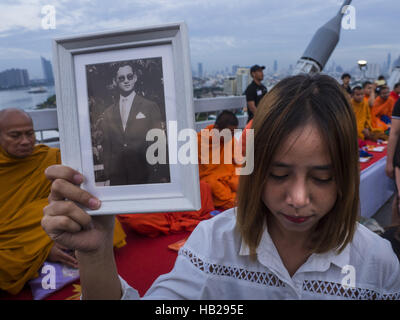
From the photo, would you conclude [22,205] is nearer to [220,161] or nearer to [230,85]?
[220,161]

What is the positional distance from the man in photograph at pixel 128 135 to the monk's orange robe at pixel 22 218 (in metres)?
1.66

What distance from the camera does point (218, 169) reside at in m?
3.31

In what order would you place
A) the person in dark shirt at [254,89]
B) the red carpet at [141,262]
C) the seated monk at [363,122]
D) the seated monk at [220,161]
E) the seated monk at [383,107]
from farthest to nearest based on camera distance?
the seated monk at [383,107] → the seated monk at [363,122] → the person in dark shirt at [254,89] → the seated monk at [220,161] → the red carpet at [141,262]

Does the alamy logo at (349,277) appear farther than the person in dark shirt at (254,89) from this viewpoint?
No

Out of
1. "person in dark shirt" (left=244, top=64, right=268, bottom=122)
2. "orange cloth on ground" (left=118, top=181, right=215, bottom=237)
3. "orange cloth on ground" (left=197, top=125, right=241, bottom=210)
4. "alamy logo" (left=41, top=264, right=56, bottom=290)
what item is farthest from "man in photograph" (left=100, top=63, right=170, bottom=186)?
"person in dark shirt" (left=244, top=64, right=268, bottom=122)

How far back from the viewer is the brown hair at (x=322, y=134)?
0.63 metres

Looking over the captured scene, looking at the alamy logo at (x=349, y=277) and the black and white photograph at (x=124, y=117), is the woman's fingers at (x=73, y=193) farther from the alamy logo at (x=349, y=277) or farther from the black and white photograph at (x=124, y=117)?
the alamy logo at (x=349, y=277)

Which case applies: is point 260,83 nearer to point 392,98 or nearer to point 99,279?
point 392,98

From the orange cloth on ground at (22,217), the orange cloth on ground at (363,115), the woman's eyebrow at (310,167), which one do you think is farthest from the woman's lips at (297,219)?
the orange cloth on ground at (363,115)

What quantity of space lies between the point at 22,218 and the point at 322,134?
6.63ft

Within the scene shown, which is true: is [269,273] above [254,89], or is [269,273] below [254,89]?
below

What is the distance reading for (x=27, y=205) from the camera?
2.02 meters

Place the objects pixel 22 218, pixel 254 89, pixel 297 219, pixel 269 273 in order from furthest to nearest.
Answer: pixel 254 89 → pixel 22 218 → pixel 269 273 → pixel 297 219

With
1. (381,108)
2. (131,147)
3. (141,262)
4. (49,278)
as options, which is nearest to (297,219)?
(131,147)
